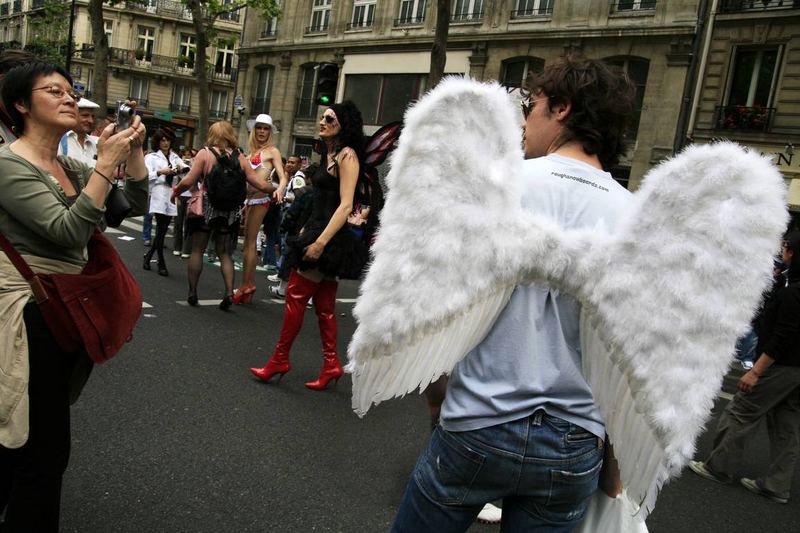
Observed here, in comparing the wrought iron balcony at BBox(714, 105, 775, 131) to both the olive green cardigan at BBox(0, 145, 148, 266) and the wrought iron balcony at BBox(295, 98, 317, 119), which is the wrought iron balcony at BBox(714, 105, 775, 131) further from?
the olive green cardigan at BBox(0, 145, 148, 266)

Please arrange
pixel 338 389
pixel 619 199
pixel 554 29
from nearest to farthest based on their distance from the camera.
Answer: pixel 619 199
pixel 338 389
pixel 554 29

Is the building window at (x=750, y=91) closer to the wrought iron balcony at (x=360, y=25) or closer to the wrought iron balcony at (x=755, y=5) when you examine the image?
the wrought iron balcony at (x=755, y=5)

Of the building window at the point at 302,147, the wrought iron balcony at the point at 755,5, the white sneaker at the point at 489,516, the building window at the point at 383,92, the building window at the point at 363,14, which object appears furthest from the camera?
the building window at the point at 302,147

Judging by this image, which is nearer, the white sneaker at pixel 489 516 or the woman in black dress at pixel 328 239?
the white sneaker at pixel 489 516

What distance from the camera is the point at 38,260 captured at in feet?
6.70

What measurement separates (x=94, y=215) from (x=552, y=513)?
5.21ft

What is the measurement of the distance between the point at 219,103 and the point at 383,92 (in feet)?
102

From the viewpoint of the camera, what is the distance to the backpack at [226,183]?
6598 millimetres

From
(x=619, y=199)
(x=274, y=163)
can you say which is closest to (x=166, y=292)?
(x=274, y=163)

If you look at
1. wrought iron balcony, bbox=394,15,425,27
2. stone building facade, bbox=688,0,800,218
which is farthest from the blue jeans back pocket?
wrought iron balcony, bbox=394,15,425,27

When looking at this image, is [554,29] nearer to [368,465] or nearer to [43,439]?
[368,465]

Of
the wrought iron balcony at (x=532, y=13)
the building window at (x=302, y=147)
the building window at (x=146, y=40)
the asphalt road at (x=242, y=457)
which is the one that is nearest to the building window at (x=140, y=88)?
the building window at (x=146, y=40)

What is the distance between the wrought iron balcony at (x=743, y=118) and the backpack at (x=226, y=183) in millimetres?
16118

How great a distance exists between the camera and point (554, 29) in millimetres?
20969
